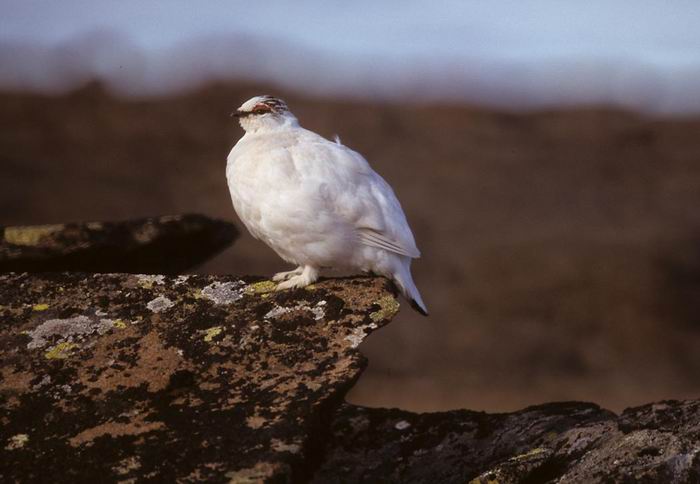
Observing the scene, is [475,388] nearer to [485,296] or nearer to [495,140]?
[485,296]

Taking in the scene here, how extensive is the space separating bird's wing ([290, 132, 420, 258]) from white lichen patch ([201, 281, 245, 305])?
39.0 inches

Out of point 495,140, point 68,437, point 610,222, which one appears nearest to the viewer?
point 68,437

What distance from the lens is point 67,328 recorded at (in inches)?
180

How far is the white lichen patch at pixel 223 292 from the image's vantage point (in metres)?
4.74

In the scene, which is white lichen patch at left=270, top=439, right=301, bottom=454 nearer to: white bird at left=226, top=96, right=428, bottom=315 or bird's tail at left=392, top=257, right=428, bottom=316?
white bird at left=226, top=96, right=428, bottom=315

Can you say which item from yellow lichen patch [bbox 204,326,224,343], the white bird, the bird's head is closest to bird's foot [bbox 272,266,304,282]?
the white bird

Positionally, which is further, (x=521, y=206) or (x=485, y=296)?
(x=521, y=206)

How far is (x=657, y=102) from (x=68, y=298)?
21.2 m

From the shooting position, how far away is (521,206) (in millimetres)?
19375

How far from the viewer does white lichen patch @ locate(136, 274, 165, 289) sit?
16.0 ft

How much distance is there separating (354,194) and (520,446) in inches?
72.0

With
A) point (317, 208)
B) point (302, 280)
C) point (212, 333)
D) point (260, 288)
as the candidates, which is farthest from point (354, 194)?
point (212, 333)

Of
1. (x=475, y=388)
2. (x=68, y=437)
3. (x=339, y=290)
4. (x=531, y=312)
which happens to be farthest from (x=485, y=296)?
(x=68, y=437)

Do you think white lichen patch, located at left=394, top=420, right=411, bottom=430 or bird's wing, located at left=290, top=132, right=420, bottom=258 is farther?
bird's wing, located at left=290, top=132, right=420, bottom=258
